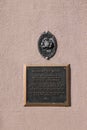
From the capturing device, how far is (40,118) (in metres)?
6.32

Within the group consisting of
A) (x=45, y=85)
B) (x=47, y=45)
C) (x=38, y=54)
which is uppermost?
(x=47, y=45)

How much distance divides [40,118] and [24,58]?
0.97 metres

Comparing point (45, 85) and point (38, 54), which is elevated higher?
point (38, 54)

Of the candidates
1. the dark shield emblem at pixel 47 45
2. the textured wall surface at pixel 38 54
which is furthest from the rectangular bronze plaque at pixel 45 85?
the dark shield emblem at pixel 47 45

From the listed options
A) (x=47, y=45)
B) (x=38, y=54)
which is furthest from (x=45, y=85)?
(x=47, y=45)

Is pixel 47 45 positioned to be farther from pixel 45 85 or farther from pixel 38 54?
pixel 45 85

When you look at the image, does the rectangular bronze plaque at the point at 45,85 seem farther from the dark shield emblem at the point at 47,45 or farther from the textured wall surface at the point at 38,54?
the dark shield emblem at the point at 47,45

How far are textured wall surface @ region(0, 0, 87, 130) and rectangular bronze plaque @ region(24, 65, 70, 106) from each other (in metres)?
0.09

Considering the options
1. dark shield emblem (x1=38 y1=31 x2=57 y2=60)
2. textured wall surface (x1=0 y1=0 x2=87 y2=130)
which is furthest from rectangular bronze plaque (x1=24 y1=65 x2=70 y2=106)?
dark shield emblem (x1=38 y1=31 x2=57 y2=60)

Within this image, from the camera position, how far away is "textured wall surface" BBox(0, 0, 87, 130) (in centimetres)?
630

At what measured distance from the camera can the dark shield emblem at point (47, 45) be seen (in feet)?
20.8

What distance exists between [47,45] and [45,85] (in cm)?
63

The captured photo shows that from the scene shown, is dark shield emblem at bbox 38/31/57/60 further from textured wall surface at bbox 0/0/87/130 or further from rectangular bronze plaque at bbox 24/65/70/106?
rectangular bronze plaque at bbox 24/65/70/106

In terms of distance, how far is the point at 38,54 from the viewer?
20.9 ft
